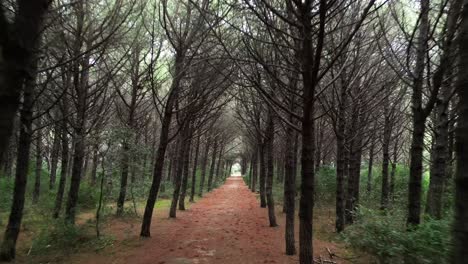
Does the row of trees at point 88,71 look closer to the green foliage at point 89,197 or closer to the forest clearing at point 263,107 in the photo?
the forest clearing at point 263,107

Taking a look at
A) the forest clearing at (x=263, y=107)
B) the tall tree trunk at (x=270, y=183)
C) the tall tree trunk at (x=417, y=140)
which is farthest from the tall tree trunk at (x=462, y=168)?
the tall tree trunk at (x=270, y=183)

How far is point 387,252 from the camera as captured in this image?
17.4 feet

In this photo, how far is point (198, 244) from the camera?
1014 cm

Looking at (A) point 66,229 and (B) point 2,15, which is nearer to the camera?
(B) point 2,15

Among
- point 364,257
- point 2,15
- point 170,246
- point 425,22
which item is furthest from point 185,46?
point 2,15

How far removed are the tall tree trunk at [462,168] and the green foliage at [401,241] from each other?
3.01m

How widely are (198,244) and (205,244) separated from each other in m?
0.19

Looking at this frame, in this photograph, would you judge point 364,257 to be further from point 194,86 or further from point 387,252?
point 194,86

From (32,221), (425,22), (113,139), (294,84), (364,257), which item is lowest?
(32,221)

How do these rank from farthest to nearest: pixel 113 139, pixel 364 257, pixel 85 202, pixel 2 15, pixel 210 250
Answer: pixel 85 202
pixel 113 139
pixel 210 250
pixel 364 257
pixel 2 15

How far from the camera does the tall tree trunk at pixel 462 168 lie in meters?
1.54

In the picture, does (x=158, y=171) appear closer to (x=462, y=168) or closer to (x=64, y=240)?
(x=64, y=240)

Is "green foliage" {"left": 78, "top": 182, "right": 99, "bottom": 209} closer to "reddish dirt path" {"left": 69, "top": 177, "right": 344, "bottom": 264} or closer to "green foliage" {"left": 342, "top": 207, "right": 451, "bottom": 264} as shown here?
"reddish dirt path" {"left": 69, "top": 177, "right": 344, "bottom": 264}

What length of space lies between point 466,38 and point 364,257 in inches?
218
